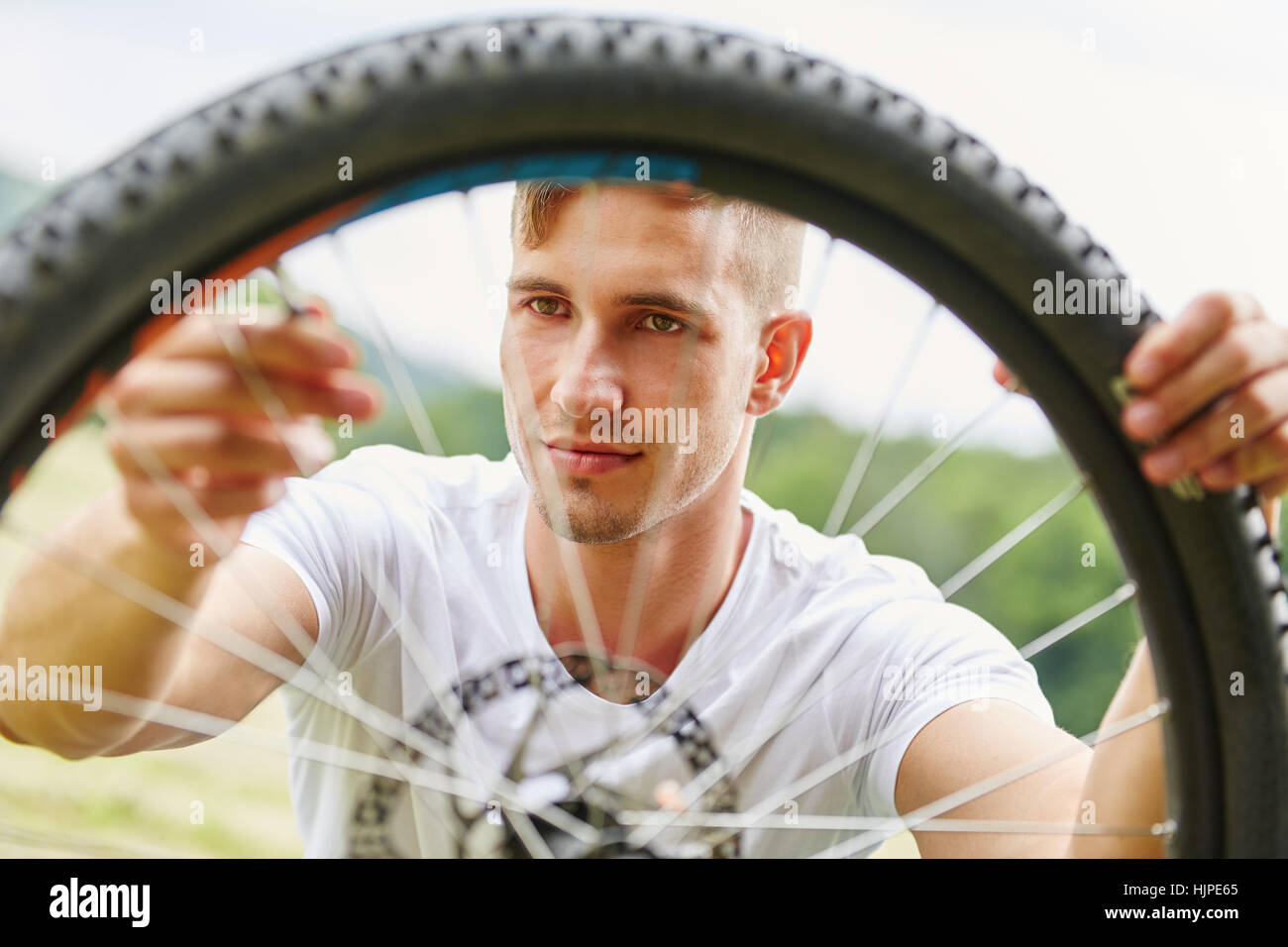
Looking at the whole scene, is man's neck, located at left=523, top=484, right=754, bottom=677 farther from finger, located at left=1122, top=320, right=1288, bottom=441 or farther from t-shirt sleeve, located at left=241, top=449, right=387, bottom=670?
finger, located at left=1122, top=320, right=1288, bottom=441

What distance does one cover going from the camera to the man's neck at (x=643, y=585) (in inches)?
30.0

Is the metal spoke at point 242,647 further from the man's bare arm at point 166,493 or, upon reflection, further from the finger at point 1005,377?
the finger at point 1005,377

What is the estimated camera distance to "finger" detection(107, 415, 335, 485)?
→ 1.32 feet

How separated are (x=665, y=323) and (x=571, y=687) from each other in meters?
0.27

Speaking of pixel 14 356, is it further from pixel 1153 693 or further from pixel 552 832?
pixel 1153 693

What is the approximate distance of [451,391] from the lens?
7590 millimetres

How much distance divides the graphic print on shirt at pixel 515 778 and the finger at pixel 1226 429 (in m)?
0.39

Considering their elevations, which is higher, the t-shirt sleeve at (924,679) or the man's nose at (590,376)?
the man's nose at (590,376)

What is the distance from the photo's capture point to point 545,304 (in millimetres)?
715

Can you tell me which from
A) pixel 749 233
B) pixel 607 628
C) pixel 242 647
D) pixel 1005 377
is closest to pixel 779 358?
pixel 749 233

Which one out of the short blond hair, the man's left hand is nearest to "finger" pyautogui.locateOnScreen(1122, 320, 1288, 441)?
the man's left hand

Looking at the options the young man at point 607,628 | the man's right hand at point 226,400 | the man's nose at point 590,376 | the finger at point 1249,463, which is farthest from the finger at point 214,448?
the finger at point 1249,463

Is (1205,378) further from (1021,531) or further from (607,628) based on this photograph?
(607,628)

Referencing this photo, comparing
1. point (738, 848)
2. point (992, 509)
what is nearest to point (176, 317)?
point (738, 848)
